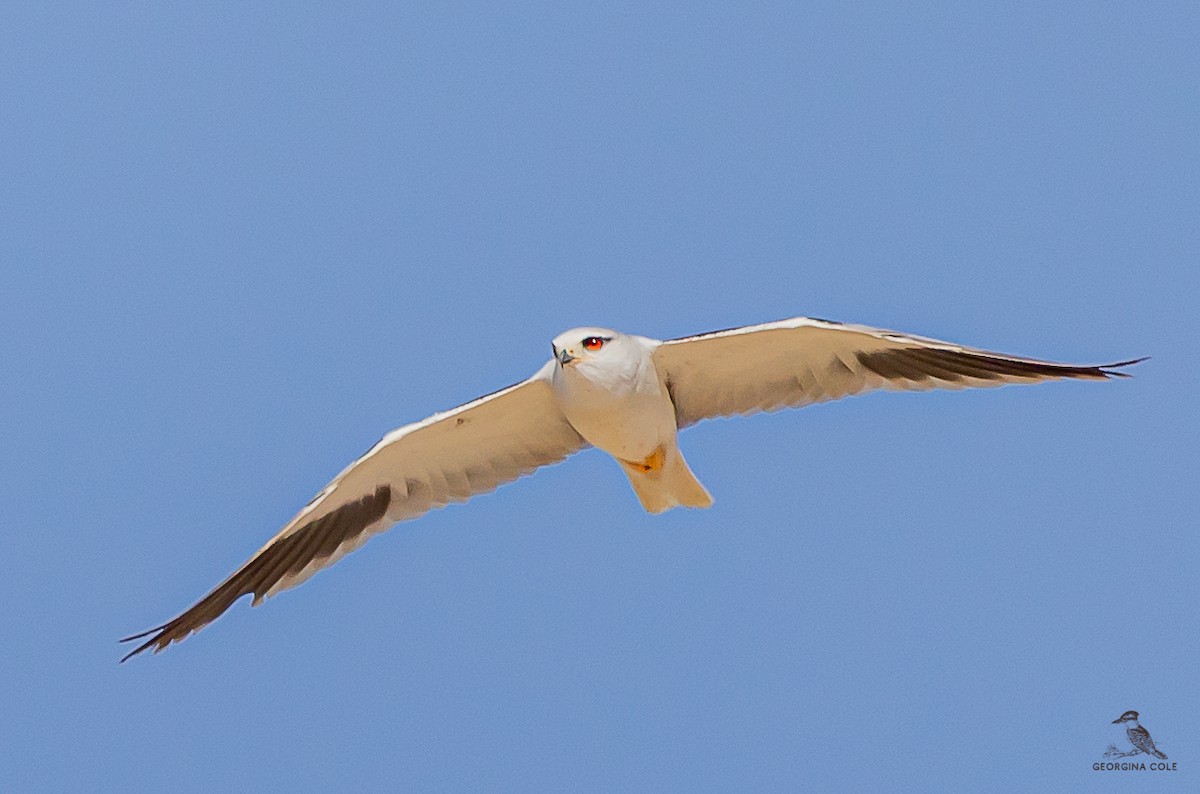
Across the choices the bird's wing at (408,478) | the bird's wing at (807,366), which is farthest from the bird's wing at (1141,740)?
the bird's wing at (408,478)

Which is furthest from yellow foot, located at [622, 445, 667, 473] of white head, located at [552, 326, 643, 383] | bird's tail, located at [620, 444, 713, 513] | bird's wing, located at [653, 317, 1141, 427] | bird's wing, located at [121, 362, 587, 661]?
white head, located at [552, 326, 643, 383]

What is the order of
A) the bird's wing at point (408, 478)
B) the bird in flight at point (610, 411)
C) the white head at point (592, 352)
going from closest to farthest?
the white head at point (592, 352)
the bird in flight at point (610, 411)
the bird's wing at point (408, 478)

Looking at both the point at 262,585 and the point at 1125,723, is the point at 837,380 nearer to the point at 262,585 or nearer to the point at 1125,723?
the point at 1125,723

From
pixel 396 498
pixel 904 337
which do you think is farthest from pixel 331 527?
pixel 904 337

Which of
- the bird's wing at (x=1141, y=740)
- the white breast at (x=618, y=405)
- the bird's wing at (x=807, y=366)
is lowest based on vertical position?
the bird's wing at (x=1141, y=740)

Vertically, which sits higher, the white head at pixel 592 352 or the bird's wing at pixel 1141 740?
the white head at pixel 592 352

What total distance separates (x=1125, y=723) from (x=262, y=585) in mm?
6266

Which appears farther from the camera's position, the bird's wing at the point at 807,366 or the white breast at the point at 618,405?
the bird's wing at the point at 807,366

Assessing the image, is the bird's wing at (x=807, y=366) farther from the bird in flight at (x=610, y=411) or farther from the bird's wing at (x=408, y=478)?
the bird's wing at (x=408, y=478)

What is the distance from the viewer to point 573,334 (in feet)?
30.7

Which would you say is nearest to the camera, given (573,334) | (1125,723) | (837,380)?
(573,334)

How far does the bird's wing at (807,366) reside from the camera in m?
9.54

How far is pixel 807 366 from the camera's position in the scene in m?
10.0

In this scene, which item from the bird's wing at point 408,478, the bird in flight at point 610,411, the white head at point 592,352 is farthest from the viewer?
the bird's wing at point 408,478
